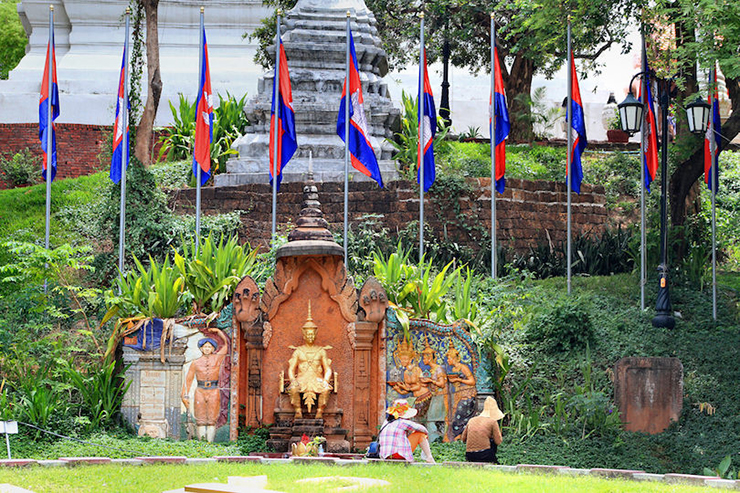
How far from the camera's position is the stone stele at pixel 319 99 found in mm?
23438

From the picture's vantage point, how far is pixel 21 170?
25.6 metres

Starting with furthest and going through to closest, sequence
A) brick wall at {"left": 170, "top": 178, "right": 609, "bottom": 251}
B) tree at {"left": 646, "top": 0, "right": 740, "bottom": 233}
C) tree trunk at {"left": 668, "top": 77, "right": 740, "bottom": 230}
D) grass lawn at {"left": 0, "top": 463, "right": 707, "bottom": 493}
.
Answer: brick wall at {"left": 170, "top": 178, "right": 609, "bottom": 251} → tree trunk at {"left": 668, "top": 77, "right": 740, "bottom": 230} → tree at {"left": 646, "top": 0, "right": 740, "bottom": 233} → grass lawn at {"left": 0, "top": 463, "right": 707, "bottom": 493}

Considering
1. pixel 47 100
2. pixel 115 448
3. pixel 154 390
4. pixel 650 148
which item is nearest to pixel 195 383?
pixel 154 390

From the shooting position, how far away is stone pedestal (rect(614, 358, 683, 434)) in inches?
643

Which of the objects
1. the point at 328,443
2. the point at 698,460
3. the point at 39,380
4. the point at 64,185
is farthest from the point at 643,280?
the point at 64,185

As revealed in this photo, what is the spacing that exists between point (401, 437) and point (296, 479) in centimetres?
210

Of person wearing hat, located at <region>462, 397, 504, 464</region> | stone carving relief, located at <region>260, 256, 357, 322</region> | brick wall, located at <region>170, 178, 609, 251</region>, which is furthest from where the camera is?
brick wall, located at <region>170, 178, 609, 251</region>

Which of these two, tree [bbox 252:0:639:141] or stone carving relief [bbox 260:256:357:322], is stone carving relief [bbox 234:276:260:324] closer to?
stone carving relief [bbox 260:256:357:322]

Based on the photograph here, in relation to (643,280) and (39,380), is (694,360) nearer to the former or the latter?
(643,280)

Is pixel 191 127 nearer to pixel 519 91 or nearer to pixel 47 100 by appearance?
pixel 47 100

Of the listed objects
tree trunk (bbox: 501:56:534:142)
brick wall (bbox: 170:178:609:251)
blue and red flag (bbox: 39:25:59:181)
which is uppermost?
tree trunk (bbox: 501:56:534:142)

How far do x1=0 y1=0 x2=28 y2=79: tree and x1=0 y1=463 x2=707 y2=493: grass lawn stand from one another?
27.2 metres

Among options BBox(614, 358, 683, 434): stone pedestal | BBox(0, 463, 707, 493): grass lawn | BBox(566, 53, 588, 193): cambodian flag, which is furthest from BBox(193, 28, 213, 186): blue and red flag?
BBox(0, 463, 707, 493): grass lawn

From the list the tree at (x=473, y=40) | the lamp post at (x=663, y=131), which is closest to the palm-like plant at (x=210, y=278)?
the lamp post at (x=663, y=131)
